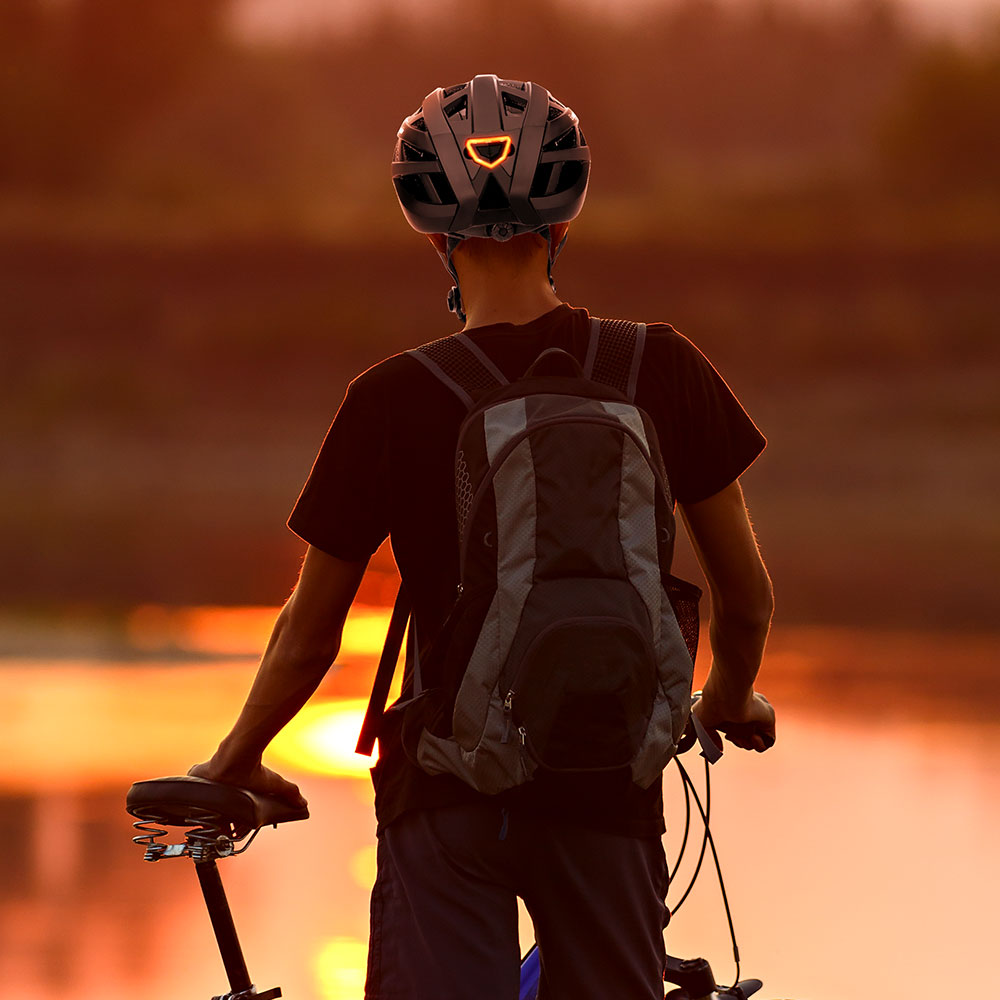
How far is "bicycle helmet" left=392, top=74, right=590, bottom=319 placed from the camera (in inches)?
89.4

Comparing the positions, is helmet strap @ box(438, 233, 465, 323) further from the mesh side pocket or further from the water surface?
the water surface

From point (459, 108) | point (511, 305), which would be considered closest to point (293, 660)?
point (511, 305)

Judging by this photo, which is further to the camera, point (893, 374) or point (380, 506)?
point (893, 374)

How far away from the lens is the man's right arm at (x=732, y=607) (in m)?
2.30

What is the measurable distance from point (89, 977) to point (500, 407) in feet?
10.5

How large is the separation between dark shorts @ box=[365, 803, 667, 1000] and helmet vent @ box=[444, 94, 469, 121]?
875mm

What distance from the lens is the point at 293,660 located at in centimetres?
220

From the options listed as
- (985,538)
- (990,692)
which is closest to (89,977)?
(990,692)

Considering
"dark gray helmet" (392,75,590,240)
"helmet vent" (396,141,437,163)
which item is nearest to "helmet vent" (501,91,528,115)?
"dark gray helmet" (392,75,590,240)

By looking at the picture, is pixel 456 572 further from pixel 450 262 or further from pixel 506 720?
pixel 450 262

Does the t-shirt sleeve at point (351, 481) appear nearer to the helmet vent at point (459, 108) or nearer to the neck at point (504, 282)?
the neck at point (504, 282)

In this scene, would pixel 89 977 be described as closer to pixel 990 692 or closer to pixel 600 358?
pixel 600 358

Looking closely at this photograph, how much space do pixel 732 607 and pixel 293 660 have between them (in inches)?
22.8

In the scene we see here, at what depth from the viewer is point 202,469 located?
108ft
